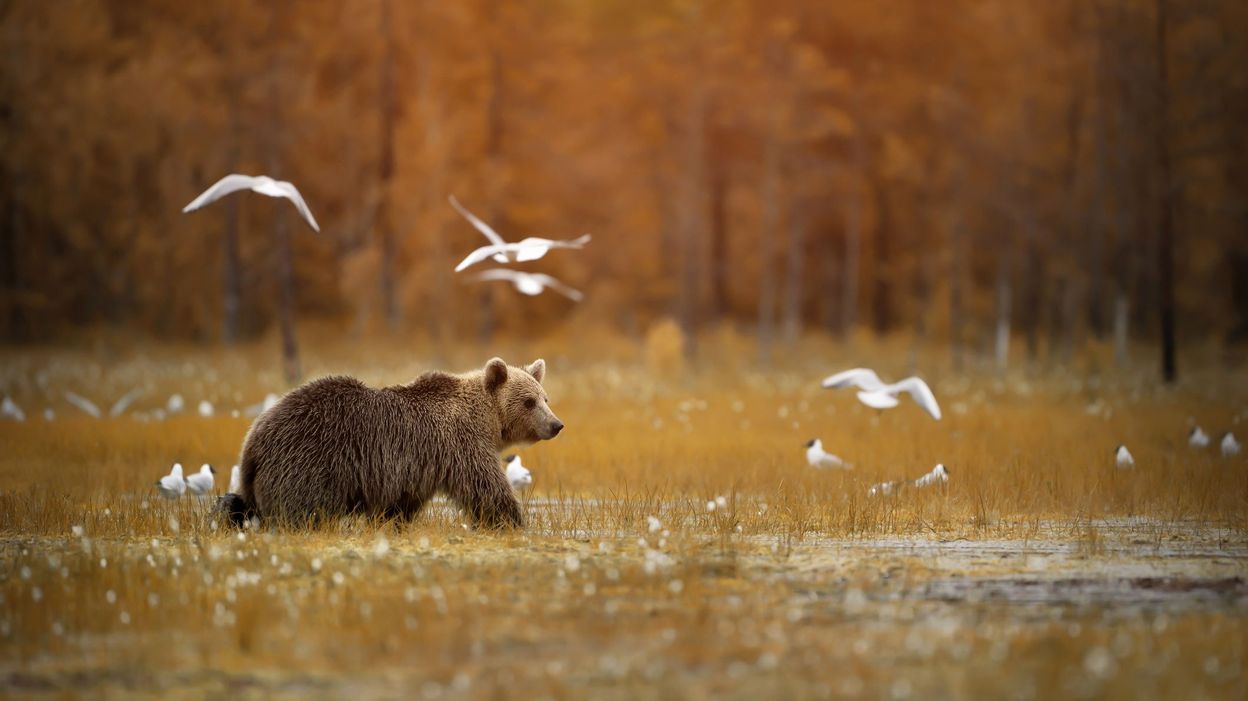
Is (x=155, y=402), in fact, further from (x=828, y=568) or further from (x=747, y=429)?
(x=828, y=568)

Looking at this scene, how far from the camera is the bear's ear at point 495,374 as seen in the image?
39.9 feet

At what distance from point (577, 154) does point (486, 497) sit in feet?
127

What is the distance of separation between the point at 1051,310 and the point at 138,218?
33584mm

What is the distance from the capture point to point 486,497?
459 inches

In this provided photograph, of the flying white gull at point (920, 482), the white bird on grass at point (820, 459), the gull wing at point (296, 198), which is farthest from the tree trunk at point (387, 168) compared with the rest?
the gull wing at point (296, 198)

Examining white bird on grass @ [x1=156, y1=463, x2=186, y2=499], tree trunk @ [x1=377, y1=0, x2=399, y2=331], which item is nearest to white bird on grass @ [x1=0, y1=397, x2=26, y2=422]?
white bird on grass @ [x1=156, y1=463, x2=186, y2=499]

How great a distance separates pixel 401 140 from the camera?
152 ft

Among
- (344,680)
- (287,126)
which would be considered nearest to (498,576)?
(344,680)

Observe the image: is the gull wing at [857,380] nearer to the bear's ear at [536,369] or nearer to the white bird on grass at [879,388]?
the white bird on grass at [879,388]

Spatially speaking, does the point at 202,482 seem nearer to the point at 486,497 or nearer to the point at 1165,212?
the point at 486,497

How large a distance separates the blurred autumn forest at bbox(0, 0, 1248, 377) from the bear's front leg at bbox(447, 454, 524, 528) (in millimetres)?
29219

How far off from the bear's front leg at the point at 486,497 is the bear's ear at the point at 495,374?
80cm

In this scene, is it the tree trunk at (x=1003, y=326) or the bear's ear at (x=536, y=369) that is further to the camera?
the tree trunk at (x=1003, y=326)

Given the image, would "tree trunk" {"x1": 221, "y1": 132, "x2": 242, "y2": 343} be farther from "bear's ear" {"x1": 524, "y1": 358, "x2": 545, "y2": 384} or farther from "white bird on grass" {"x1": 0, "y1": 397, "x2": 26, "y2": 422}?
"bear's ear" {"x1": 524, "y1": 358, "x2": 545, "y2": 384}
